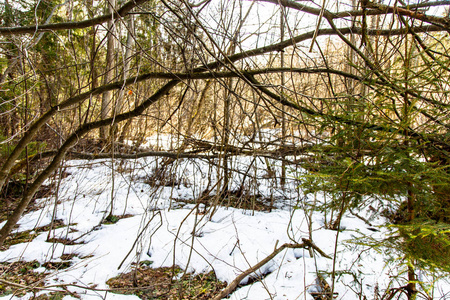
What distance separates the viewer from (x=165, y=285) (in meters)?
2.38

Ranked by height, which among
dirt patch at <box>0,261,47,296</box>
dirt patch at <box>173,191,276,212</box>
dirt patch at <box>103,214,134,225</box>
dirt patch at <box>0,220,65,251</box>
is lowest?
dirt patch at <box>0,261,47,296</box>

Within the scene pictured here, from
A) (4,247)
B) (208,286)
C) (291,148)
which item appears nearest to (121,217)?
(4,247)

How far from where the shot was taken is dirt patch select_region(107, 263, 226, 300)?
2.24 m

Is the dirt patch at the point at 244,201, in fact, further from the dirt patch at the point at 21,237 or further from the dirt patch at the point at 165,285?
the dirt patch at the point at 21,237

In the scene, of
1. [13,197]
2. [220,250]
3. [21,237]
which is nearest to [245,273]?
[220,250]

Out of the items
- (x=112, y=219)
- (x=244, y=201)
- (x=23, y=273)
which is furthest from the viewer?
(x=244, y=201)

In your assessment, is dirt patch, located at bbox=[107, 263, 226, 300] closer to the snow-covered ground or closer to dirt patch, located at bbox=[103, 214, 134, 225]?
the snow-covered ground

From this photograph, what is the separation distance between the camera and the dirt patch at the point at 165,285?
224 centimetres

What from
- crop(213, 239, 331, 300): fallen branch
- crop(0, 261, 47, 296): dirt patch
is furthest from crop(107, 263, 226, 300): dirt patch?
crop(0, 261, 47, 296): dirt patch

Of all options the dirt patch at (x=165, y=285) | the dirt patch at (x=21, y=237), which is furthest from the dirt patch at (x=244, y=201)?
the dirt patch at (x=21, y=237)

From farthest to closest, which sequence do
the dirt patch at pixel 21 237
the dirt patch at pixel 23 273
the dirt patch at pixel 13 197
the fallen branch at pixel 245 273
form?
the dirt patch at pixel 13 197 → the dirt patch at pixel 21 237 → the dirt patch at pixel 23 273 → the fallen branch at pixel 245 273

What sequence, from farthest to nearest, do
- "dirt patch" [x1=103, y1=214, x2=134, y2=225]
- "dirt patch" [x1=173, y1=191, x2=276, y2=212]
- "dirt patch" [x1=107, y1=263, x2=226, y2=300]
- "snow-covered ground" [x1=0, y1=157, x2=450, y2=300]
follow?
"dirt patch" [x1=173, y1=191, x2=276, y2=212] → "dirt patch" [x1=103, y1=214, x2=134, y2=225] → "dirt patch" [x1=107, y1=263, x2=226, y2=300] → "snow-covered ground" [x1=0, y1=157, x2=450, y2=300]

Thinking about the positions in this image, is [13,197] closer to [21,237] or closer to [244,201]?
[21,237]

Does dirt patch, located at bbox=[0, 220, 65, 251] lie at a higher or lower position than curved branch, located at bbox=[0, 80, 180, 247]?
lower
